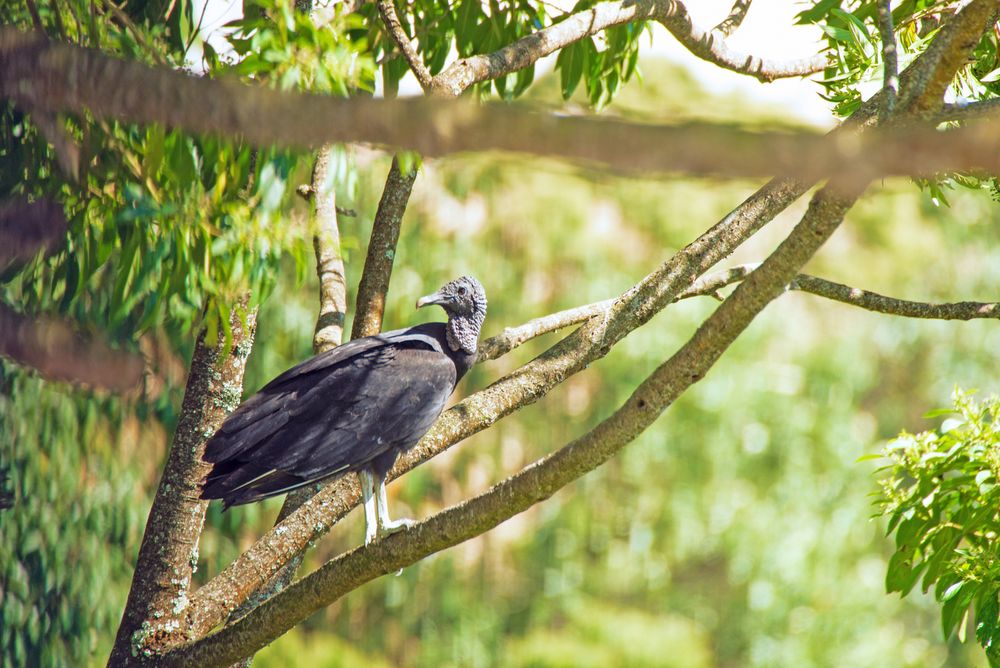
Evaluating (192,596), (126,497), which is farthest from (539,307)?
(192,596)

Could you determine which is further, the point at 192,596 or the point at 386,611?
the point at 386,611

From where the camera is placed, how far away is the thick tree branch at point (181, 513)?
224cm

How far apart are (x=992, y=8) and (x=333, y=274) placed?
1.68 metres

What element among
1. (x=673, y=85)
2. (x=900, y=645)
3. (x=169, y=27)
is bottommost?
(x=900, y=645)

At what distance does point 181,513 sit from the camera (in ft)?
7.70

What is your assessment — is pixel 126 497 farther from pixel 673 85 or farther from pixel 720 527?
pixel 673 85

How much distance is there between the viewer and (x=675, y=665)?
6430mm

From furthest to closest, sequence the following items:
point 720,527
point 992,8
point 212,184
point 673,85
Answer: point 673,85
point 720,527
point 212,184
point 992,8

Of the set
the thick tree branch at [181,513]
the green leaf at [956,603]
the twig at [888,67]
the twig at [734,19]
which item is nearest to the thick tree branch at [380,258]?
the thick tree branch at [181,513]

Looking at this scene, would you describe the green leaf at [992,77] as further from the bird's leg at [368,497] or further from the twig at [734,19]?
the bird's leg at [368,497]

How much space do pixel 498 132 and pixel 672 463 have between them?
632 centimetres

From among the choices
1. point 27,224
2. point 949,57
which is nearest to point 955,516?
point 949,57

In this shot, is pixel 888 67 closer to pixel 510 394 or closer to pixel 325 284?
pixel 510 394

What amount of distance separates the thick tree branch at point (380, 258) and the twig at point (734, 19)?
1.01 m
